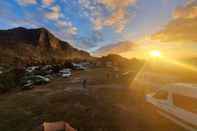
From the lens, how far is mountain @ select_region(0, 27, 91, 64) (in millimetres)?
123344

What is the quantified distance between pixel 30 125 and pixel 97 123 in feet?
11.3

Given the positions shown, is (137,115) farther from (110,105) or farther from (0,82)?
(0,82)

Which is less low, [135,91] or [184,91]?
[184,91]

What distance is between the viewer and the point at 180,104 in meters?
7.61

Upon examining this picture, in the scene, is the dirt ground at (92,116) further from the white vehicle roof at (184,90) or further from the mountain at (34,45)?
the mountain at (34,45)

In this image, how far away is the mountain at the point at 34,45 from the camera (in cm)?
12334

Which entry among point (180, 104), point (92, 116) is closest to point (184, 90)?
point (180, 104)

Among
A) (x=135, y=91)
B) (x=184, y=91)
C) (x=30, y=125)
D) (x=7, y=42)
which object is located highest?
(x=7, y=42)

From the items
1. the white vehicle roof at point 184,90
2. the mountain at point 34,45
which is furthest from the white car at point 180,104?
the mountain at point 34,45

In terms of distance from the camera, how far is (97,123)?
9633 millimetres

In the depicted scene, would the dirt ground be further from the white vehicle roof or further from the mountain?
the mountain

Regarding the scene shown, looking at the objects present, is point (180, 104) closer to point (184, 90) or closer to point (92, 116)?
point (184, 90)

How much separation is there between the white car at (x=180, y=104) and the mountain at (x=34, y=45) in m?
114

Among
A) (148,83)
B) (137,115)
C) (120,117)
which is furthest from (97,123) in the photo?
(148,83)
